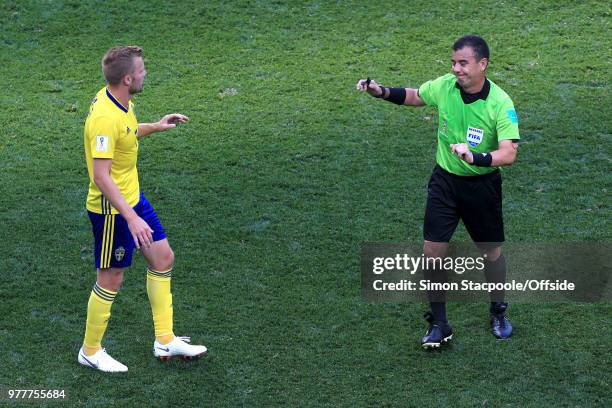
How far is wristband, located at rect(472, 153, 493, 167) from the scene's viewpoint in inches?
217

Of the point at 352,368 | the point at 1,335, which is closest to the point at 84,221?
the point at 1,335

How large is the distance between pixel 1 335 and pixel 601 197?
448cm

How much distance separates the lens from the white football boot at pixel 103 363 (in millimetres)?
5703

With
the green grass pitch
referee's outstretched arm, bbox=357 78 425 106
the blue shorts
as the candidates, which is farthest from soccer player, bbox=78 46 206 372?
referee's outstretched arm, bbox=357 78 425 106

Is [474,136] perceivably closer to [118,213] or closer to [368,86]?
[368,86]

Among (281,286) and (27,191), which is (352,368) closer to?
(281,286)

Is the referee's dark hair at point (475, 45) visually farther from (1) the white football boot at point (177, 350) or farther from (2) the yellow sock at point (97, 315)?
(2) the yellow sock at point (97, 315)

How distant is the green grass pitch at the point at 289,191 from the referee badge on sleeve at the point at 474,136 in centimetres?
118

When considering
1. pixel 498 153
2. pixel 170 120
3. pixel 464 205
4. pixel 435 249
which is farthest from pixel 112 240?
pixel 498 153

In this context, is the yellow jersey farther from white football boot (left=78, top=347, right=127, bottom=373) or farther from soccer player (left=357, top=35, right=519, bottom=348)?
soccer player (left=357, top=35, right=519, bottom=348)

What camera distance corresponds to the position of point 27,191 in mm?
8031

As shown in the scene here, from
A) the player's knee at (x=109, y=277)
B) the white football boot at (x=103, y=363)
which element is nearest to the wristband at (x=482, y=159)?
the player's knee at (x=109, y=277)

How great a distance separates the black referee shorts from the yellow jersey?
68.0 inches

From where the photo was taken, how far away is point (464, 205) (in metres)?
6.00
